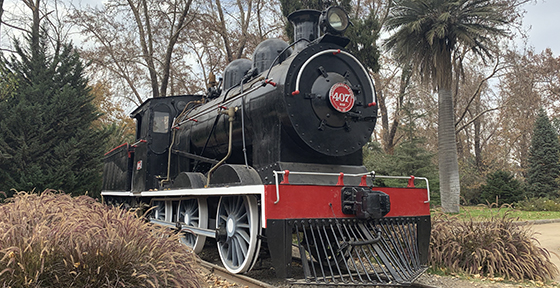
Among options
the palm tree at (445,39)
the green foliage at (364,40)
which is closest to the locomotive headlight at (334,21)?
the green foliage at (364,40)

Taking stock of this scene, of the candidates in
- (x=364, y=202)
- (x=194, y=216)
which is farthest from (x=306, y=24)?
(x=194, y=216)

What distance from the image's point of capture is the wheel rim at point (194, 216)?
5.97m

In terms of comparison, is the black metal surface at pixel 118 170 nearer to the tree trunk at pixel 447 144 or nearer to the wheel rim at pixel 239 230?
the wheel rim at pixel 239 230

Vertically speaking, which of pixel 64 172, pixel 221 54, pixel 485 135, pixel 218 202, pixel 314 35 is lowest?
pixel 218 202

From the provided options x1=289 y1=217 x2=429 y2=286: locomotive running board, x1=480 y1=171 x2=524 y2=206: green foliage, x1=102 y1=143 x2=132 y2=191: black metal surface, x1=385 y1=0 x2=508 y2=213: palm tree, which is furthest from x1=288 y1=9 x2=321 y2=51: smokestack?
x1=480 y1=171 x2=524 y2=206: green foliage

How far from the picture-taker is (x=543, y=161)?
22125mm

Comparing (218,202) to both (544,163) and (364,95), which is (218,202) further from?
(544,163)

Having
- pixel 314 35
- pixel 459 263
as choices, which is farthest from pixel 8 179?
pixel 459 263

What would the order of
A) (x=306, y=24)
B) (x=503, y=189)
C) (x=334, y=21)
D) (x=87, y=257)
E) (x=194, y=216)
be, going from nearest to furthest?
(x=87, y=257) < (x=334, y=21) < (x=306, y=24) < (x=194, y=216) < (x=503, y=189)

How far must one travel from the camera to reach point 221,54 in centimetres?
2150

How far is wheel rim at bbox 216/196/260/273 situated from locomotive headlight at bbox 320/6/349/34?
2422 mm

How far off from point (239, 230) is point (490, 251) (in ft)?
10.8

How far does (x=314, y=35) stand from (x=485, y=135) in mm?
32028

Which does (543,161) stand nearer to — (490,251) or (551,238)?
(551,238)
